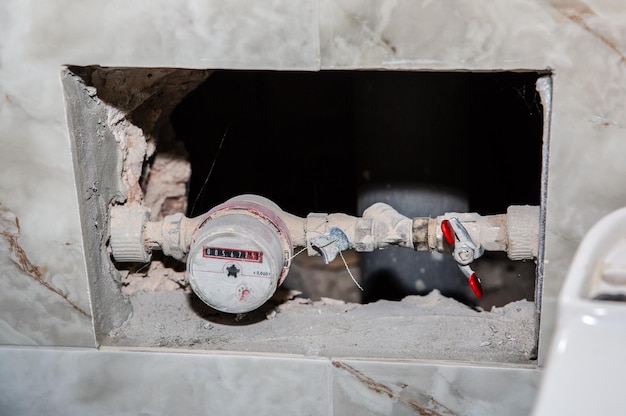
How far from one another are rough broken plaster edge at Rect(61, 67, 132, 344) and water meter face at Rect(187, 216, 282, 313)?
181mm

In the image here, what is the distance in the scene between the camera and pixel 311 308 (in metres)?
1.49

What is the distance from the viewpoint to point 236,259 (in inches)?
48.7

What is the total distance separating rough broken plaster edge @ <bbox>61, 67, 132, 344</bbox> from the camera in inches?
47.7

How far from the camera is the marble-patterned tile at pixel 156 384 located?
4.19ft

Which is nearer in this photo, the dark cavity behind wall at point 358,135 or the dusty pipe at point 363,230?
the dusty pipe at point 363,230

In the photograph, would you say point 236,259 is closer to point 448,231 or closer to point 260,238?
point 260,238

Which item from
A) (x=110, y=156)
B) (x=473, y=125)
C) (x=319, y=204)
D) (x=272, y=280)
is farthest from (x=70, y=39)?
(x=319, y=204)

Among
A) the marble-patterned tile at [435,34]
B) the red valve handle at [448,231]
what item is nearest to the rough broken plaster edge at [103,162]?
the marble-patterned tile at [435,34]

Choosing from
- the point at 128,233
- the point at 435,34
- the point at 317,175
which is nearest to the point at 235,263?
the point at 128,233

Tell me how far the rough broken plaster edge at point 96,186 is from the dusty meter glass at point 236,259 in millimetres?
179

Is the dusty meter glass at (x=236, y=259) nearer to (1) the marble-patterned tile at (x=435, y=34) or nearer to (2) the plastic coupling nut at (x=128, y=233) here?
(2) the plastic coupling nut at (x=128, y=233)

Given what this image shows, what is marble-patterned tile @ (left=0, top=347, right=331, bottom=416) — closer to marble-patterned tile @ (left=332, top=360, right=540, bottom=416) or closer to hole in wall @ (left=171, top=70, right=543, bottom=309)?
marble-patterned tile @ (left=332, top=360, right=540, bottom=416)

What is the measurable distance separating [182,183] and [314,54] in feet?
2.46

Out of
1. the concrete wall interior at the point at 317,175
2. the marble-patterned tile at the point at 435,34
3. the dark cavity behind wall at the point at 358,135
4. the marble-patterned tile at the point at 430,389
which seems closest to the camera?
the marble-patterned tile at the point at 435,34
